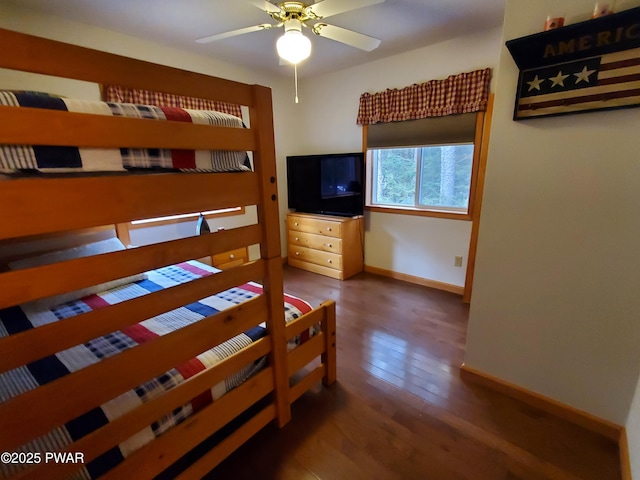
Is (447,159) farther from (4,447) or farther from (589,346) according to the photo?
(4,447)

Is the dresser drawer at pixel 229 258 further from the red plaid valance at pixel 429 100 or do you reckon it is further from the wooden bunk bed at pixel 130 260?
the red plaid valance at pixel 429 100

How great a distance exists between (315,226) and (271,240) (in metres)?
2.34

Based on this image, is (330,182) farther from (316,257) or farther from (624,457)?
(624,457)

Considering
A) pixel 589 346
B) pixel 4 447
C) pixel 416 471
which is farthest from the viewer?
pixel 589 346

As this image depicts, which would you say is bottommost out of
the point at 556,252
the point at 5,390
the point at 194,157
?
the point at 5,390

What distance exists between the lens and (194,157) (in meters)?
1.00

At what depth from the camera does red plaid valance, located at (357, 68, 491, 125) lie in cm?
260

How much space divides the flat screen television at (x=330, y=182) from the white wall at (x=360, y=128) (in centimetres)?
27

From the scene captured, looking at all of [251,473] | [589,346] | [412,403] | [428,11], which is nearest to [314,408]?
[251,473]

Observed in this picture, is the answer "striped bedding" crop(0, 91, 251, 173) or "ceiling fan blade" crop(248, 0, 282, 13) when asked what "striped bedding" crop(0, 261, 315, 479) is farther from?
"ceiling fan blade" crop(248, 0, 282, 13)

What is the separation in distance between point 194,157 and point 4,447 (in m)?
0.90

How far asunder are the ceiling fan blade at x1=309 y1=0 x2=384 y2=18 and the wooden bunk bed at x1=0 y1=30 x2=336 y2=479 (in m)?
0.91

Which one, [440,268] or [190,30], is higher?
[190,30]

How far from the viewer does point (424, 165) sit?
317 centimetres
